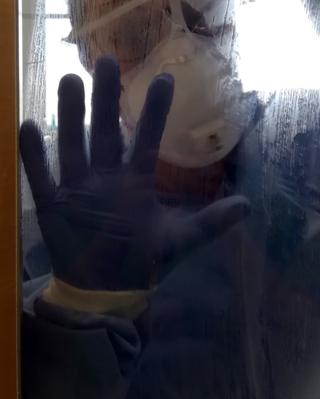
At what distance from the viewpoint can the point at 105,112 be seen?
0.54 meters

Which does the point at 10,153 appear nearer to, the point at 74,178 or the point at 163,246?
the point at 74,178

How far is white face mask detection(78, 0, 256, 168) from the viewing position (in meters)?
0.56

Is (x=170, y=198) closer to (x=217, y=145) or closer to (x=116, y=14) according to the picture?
(x=217, y=145)

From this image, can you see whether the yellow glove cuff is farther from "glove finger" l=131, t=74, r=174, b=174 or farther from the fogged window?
"glove finger" l=131, t=74, r=174, b=174

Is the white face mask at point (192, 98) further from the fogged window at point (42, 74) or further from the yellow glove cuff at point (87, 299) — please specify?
the yellow glove cuff at point (87, 299)

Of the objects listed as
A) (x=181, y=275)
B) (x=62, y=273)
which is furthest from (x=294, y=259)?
(x=62, y=273)

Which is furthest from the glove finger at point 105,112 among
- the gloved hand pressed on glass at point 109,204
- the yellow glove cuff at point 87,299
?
the yellow glove cuff at point 87,299

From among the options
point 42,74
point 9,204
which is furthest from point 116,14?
point 9,204

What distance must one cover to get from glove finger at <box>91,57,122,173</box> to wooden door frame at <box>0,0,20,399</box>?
79 millimetres

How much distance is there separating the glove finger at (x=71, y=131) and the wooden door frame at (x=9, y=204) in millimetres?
54

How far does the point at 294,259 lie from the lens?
1.97 feet

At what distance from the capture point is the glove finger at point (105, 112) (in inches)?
21.0

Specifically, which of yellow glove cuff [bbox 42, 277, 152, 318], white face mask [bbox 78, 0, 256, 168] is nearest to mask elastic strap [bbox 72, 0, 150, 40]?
white face mask [bbox 78, 0, 256, 168]

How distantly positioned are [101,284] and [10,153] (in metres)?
0.17
